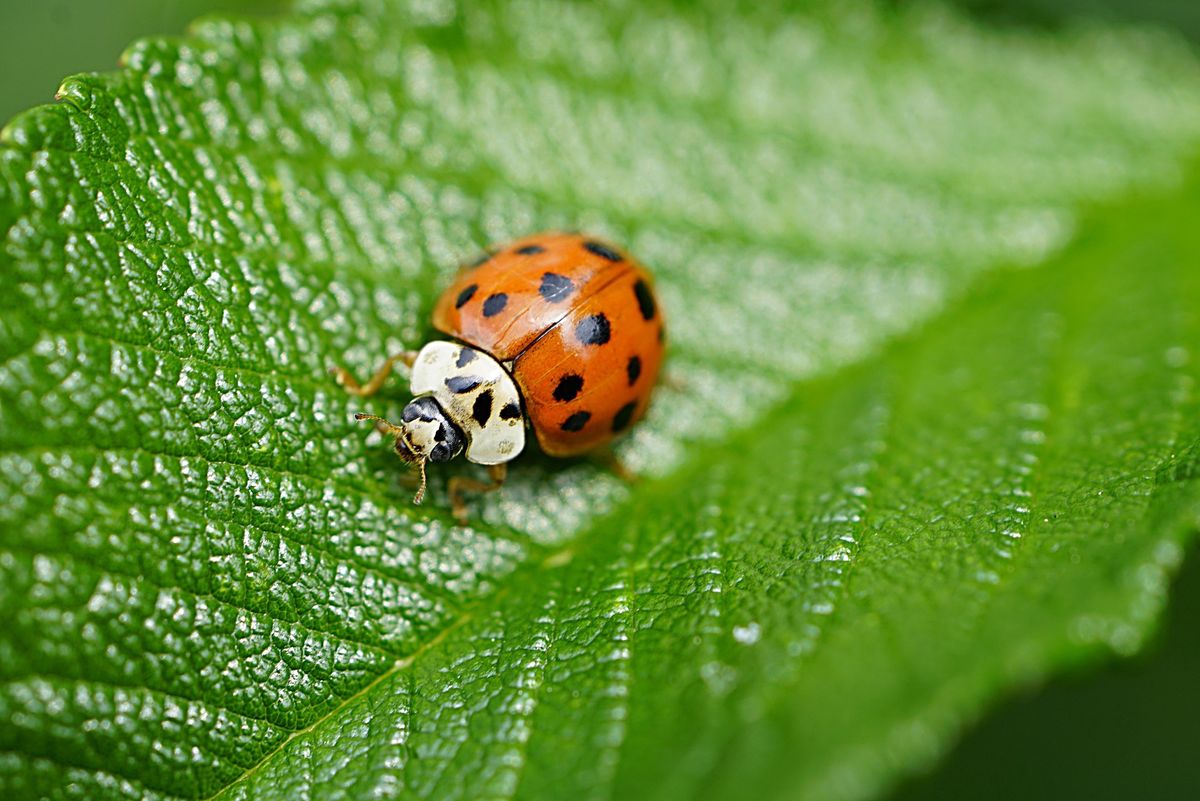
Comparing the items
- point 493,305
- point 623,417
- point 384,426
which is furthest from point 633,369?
point 384,426

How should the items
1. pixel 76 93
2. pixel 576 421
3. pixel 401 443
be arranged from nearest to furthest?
pixel 76 93, pixel 401 443, pixel 576 421

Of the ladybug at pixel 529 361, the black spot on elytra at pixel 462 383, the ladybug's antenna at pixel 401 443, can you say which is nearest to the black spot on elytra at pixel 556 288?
the ladybug at pixel 529 361

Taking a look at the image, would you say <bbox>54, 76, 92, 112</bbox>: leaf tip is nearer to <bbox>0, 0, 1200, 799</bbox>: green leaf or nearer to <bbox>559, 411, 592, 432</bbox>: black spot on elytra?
<bbox>0, 0, 1200, 799</bbox>: green leaf

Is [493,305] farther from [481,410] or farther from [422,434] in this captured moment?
[422,434]

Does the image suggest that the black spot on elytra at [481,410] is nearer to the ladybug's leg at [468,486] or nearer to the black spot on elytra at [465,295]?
the ladybug's leg at [468,486]

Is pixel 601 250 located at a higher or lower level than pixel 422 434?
higher

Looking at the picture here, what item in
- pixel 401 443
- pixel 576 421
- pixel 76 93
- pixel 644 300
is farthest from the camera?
pixel 644 300

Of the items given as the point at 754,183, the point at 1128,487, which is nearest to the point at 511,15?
the point at 754,183
